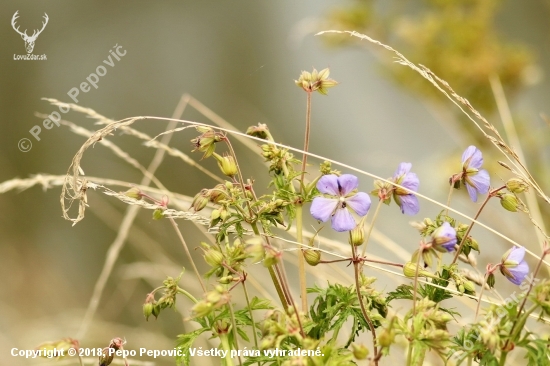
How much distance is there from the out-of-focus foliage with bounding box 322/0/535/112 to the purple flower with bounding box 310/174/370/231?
6.55ft

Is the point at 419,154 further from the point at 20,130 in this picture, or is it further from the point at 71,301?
the point at 20,130

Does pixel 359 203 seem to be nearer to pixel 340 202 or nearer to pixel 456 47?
pixel 340 202

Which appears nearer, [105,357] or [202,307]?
[202,307]

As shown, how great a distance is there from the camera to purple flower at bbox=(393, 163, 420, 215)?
792mm

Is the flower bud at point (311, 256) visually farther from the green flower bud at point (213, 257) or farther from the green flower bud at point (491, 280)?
the green flower bud at point (491, 280)

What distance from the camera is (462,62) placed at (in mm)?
2646

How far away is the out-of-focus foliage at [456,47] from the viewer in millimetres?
2648

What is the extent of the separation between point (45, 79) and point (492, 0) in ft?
14.4

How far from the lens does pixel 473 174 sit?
2.70ft

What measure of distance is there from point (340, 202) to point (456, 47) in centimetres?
222

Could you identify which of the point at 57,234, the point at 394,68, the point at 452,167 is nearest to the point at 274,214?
the point at 452,167

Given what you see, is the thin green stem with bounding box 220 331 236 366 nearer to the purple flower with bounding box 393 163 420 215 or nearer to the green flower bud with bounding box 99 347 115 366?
the green flower bud with bounding box 99 347 115 366

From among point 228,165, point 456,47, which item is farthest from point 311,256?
point 456,47

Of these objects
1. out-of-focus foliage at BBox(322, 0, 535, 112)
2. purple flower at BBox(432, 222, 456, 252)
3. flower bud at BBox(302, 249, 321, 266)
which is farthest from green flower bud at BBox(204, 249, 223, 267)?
out-of-focus foliage at BBox(322, 0, 535, 112)
